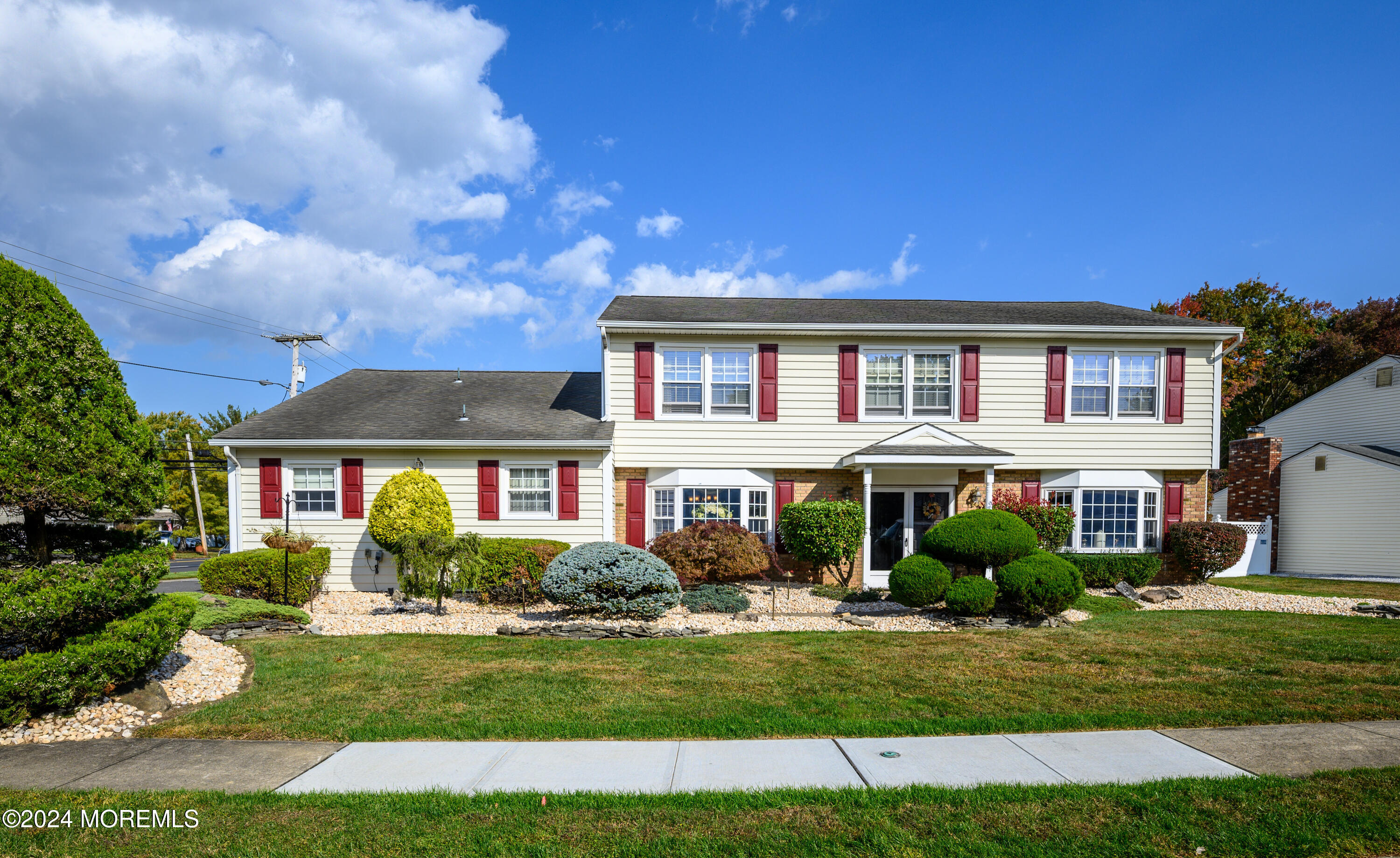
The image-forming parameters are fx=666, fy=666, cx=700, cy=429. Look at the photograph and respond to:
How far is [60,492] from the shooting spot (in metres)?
5.89

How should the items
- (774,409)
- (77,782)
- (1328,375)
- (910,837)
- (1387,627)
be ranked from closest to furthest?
1. (910,837)
2. (77,782)
3. (1387,627)
4. (774,409)
5. (1328,375)

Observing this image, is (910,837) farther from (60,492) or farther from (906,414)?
(906,414)

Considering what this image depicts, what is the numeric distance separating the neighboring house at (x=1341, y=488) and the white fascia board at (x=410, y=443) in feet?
59.3

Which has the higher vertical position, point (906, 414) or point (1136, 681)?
point (906, 414)

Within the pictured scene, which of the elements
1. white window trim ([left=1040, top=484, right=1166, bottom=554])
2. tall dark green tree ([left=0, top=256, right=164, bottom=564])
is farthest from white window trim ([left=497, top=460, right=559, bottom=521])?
white window trim ([left=1040, top=484, right=1166, bottom=554])

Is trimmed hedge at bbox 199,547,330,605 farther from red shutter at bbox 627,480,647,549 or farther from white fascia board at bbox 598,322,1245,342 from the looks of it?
white fascia board at bbox 598,322,1245,342

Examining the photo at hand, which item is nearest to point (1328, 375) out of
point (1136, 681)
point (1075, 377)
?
point (1075, 377)

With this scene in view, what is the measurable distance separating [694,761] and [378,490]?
11.5 metres

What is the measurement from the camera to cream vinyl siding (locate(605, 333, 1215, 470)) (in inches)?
588

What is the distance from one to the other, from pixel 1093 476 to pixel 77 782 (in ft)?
55.5

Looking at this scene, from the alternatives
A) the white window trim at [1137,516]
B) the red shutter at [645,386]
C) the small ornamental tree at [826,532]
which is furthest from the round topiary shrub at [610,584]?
the white window trim at [1137,516]

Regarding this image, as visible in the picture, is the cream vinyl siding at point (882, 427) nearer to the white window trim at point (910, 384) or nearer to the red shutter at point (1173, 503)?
the white window trim at point (910, 384)

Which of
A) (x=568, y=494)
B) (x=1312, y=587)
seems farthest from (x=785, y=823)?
(x=1312, y=587)

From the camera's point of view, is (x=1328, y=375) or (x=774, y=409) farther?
(x=1328, y=375)
